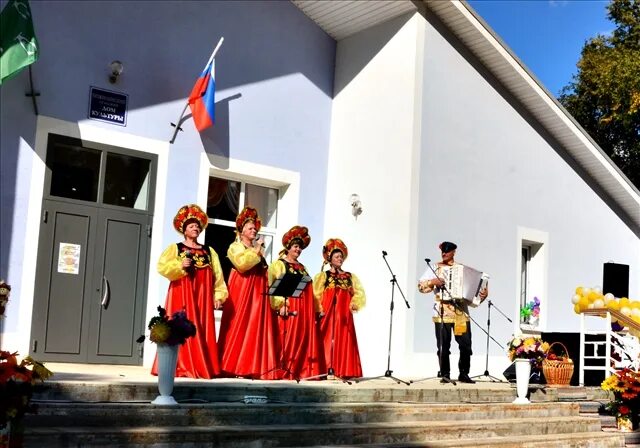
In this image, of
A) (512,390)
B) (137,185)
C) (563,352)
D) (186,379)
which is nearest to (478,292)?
(512,390)

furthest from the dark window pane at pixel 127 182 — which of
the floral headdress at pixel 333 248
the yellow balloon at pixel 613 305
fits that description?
the yellow balloon at pixel 613 305

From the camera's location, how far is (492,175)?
13648 mm

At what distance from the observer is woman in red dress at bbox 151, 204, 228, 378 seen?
888 cm

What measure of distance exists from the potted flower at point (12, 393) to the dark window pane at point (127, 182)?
16.8ft

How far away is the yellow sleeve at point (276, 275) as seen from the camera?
964 centimetres

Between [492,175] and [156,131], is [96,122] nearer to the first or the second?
[156,131]

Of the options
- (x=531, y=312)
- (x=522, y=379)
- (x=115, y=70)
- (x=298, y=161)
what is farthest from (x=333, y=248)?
(x=531, y=312)

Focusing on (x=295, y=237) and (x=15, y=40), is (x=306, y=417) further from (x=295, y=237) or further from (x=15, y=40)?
(x=15, y=40)

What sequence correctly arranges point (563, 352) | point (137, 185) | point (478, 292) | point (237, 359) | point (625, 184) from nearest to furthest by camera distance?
point (237, 359) → point (478, 292) → point (137, 185) → point (563, 352) → point (625, 184)

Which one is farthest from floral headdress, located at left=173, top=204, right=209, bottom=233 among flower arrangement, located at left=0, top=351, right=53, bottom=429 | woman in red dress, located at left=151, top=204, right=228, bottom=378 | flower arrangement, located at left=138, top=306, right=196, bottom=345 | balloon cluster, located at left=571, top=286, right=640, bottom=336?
balloon cluster, located at left=571, top=286, right=640, bottom=336

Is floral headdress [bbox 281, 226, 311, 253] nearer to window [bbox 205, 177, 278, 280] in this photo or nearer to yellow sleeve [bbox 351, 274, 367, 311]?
yellow sleeve [bbox 351, 274, 367, 311]

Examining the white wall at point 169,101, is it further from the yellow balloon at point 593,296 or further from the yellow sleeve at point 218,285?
the yellow balloon at point 593,296

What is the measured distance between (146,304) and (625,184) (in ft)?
32.2

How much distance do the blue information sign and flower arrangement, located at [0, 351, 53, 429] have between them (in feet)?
17.7
